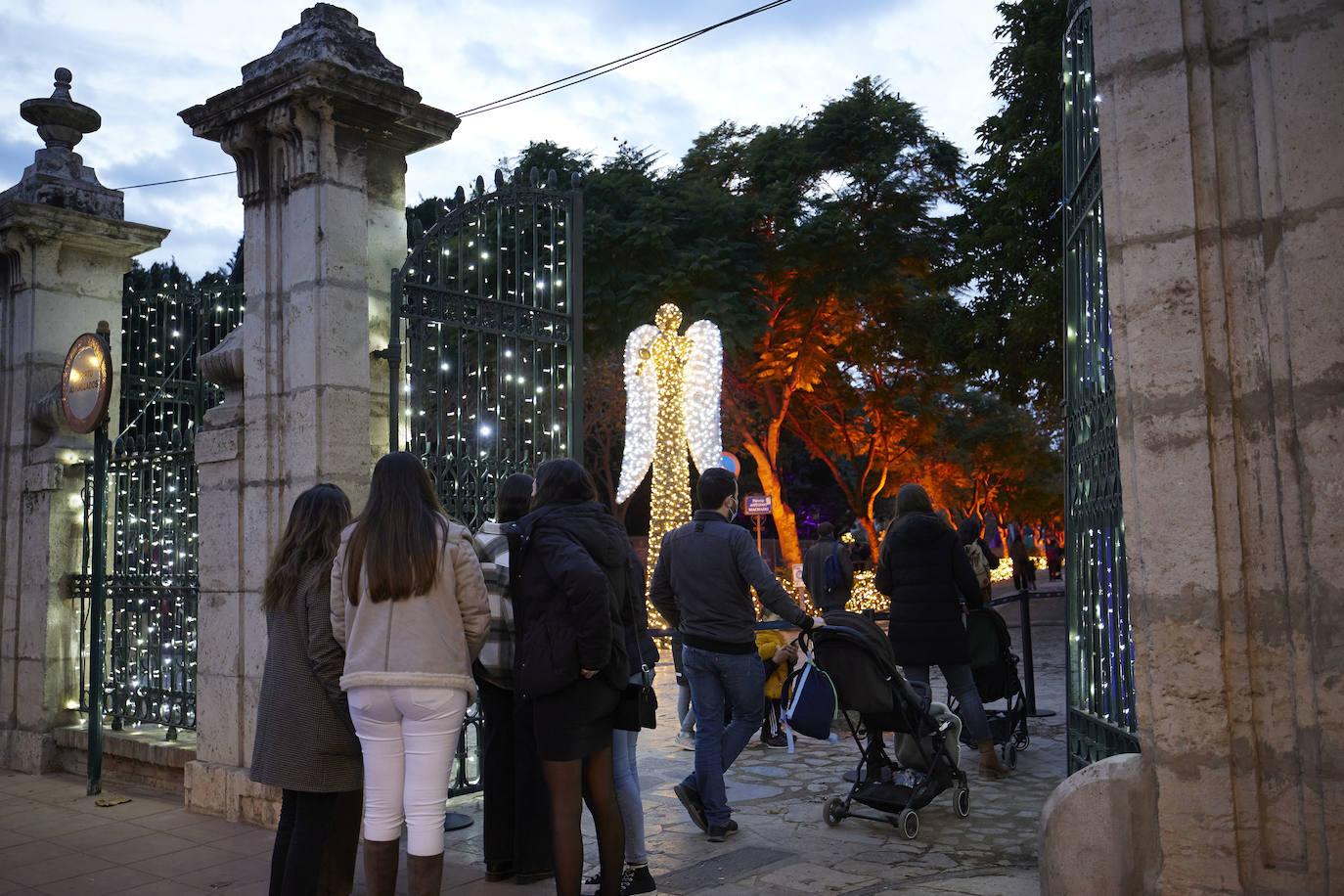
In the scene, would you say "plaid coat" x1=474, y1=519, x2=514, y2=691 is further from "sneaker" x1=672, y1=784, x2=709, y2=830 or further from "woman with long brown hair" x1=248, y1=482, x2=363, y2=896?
"sneaker" x1=672, y1=784, x2=709, y2=830

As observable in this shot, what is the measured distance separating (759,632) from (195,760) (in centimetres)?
366

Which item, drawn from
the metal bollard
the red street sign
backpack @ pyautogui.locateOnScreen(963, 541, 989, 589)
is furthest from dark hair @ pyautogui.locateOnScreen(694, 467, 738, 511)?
the red street sign

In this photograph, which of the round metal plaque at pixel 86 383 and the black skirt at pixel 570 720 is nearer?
the black skirt at pixel 570 720

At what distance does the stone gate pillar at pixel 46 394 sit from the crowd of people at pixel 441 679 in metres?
4.46

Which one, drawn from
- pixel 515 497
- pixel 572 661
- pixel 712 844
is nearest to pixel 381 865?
pixel 572 661

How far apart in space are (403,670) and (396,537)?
48cm

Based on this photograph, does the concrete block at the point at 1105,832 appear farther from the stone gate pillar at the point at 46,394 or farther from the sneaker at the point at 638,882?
the stone gate pillar at the point at 46,394

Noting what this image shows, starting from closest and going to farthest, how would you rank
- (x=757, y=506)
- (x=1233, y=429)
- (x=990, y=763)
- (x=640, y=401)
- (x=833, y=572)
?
(x=1233, y=429), (x=990, y=763), (x=833, y=572), (x=640, y=401), (x=757, y=506)

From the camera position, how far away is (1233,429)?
3473 millimetres

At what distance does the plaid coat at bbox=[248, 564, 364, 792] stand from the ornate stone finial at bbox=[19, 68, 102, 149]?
628cm

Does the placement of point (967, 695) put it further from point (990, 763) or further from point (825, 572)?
point (825, 572)

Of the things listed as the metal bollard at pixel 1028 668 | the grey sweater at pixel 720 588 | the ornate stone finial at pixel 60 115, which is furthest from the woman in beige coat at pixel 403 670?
the ornate stone finial at pixel 60 115

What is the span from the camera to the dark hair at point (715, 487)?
574 centimetres

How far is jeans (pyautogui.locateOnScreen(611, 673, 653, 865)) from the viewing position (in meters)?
4.71
